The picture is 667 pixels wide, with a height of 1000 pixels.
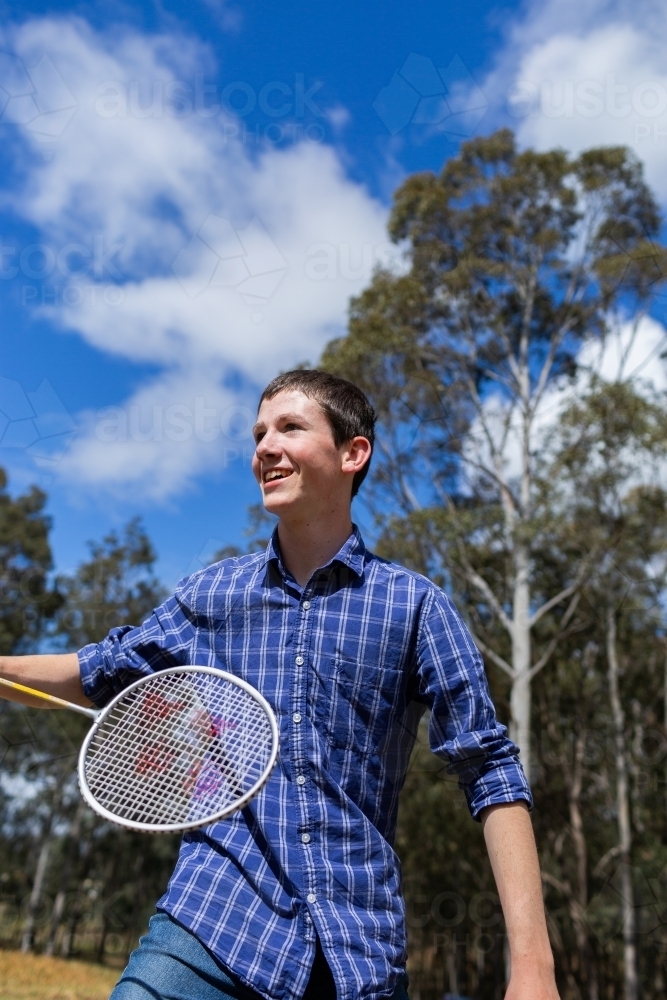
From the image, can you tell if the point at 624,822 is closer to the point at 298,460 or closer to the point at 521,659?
the point at 521,659

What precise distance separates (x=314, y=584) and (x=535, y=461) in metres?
15.9

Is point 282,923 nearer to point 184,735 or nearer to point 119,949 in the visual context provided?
point 184,735

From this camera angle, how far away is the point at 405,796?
67.1ft

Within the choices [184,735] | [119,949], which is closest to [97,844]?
[119,949]

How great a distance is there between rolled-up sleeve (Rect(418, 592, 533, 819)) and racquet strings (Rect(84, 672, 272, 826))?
342 mm

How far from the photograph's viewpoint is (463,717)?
165 centimetres

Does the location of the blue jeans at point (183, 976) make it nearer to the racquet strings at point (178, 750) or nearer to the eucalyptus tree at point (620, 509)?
the racquet strings at point (178, 750)

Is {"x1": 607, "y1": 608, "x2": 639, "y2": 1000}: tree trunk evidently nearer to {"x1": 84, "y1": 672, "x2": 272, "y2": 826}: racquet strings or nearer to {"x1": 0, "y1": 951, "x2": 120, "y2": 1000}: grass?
{"x1": 0, "y1": 951, "x2": 120, "y2": 1000}: grass

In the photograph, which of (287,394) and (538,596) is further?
(538,596)

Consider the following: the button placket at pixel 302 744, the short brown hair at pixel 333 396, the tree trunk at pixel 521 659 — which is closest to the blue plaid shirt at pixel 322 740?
the button placket at pixel 302 744

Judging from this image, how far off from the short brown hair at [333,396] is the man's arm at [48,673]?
73 cm

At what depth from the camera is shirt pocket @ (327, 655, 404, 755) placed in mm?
1684

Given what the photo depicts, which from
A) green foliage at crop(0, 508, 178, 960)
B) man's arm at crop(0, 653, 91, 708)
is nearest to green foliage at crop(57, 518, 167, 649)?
green foliage at crop(0, 508, 178, 960)

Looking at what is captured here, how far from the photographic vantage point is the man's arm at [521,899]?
1405 millimetres
